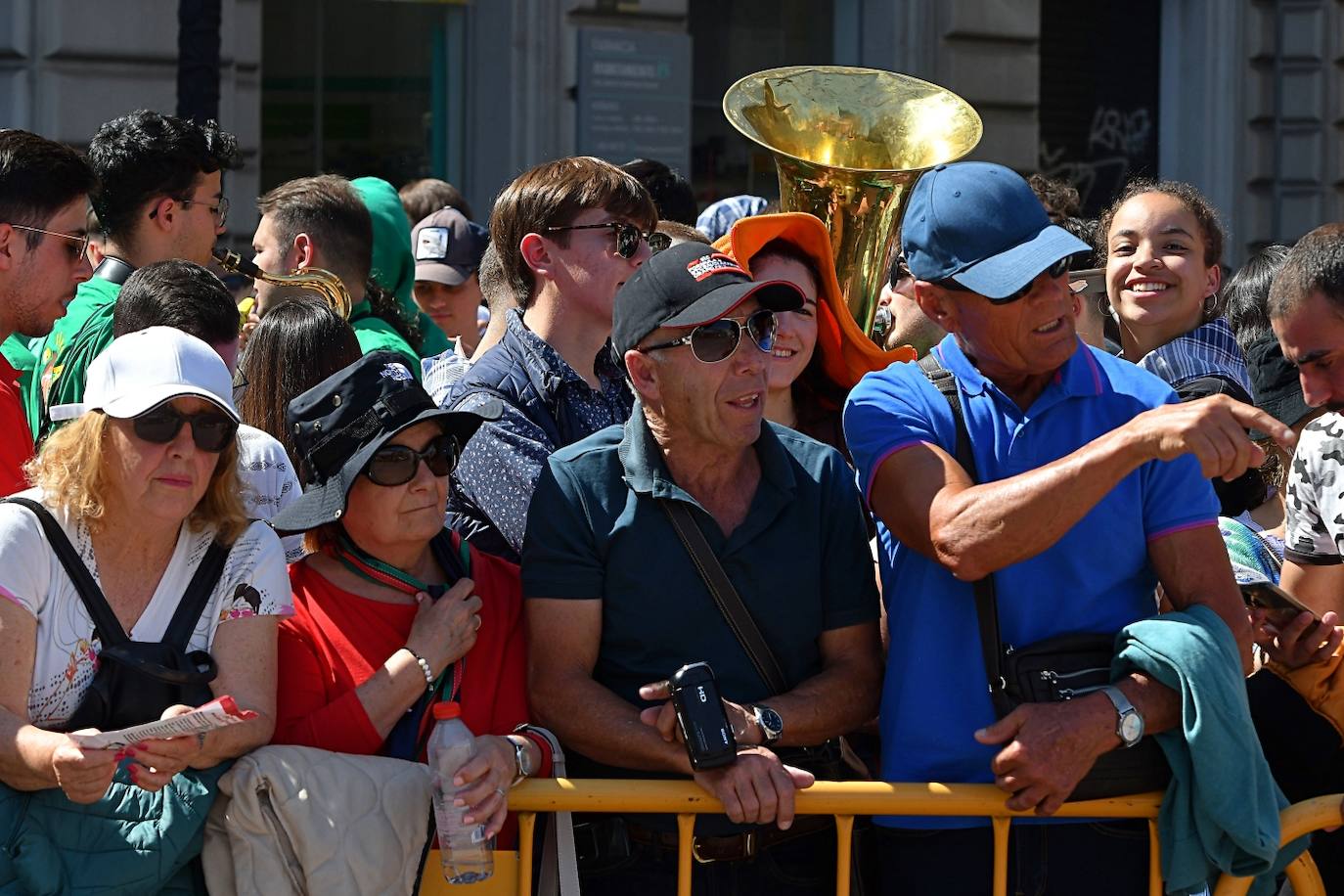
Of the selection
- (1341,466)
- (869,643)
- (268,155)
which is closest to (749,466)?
(869,643)

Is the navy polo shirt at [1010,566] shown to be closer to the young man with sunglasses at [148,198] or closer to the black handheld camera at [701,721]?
the black handheld camera at [701,721]

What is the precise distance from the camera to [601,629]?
11.4 feet

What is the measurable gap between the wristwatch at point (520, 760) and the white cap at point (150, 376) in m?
0.83

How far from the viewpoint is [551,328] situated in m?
4.36

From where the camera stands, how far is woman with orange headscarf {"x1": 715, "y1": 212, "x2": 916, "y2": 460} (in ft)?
14.8

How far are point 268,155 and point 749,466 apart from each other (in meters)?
8.03

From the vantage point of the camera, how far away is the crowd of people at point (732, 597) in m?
3.18

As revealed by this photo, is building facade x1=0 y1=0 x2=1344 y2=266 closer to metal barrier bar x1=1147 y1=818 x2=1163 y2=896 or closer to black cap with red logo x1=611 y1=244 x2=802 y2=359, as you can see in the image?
black cap with red logo x1=611 y1=244 x2=802 y2=359

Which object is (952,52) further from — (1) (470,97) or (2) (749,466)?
(2) (749,466)

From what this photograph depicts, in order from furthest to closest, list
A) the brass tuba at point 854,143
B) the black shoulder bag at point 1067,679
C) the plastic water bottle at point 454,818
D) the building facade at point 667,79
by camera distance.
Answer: the building facade at point 667,79 → the brass tuba at point 854,143 → the black shoulder bag at point 1067,679 → the plastic water bottle at point 454,818

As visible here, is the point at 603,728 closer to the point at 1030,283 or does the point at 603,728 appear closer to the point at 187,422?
the point at 187,422

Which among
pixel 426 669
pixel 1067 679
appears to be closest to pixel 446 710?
pixel 426 669

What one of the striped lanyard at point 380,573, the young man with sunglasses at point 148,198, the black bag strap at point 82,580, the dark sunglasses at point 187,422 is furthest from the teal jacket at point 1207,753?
the young man with sunglasses at point 148,198

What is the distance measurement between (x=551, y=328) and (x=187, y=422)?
1.20 metres
